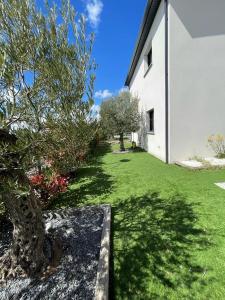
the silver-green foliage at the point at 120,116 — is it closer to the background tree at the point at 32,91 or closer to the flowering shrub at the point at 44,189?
the flowering shrub at the point at 44,189

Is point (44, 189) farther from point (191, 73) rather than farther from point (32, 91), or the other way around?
point (191, 73)

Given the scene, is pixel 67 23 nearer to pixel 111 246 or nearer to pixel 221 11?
pixel 111 246

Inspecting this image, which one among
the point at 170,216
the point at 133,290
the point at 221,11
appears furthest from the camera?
the point at 221,11

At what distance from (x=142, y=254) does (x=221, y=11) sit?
32.2ft

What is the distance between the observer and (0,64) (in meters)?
1.47

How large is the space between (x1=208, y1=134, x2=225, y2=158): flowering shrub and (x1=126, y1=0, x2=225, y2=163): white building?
0.20 metres

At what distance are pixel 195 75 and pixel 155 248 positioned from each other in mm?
7688

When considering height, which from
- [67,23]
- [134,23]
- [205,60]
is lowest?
[67,23]

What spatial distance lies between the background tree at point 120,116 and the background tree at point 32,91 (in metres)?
11.6

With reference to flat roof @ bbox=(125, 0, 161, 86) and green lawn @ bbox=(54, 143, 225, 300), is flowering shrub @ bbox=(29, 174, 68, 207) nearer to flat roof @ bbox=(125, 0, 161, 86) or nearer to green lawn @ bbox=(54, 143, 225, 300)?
green lawn @ bbox=(54, 143, 225, 300)

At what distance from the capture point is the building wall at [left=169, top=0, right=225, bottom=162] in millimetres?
7875

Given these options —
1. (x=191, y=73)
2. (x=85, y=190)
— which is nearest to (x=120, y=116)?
(x=191, y=73)

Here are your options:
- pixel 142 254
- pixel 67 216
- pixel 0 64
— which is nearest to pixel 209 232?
pixel 142 254

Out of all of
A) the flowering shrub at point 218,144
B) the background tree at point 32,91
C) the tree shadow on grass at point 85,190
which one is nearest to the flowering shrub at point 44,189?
the tree shadow on grass at point 85,190
